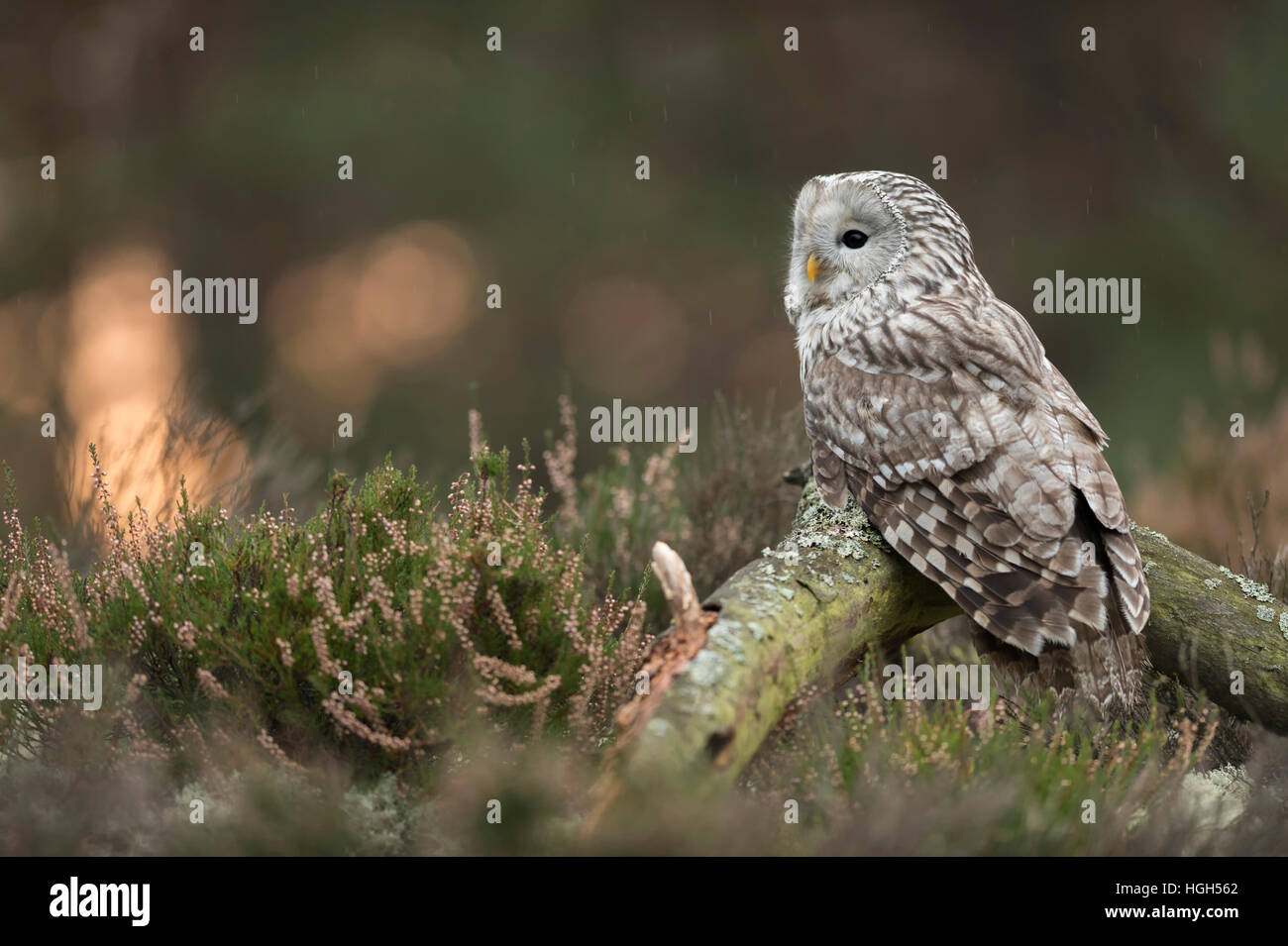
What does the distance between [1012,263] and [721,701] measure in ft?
24.8

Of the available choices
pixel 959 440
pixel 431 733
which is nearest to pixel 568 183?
pixel 959 440

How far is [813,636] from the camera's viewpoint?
2820mm

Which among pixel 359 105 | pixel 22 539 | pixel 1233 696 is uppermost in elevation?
pixel 359 105

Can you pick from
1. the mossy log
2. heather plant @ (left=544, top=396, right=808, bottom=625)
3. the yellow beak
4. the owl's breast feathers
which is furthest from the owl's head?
heather plant @ (left=544, top=396, right=808, bottom=625)

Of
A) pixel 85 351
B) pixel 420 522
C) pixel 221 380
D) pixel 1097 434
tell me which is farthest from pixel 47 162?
pixel 1097 434

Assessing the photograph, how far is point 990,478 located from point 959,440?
0.45ft

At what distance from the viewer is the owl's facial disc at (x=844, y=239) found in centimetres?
363

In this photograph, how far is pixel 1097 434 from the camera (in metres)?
3.22

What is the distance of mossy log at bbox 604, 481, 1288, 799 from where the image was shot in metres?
2.35

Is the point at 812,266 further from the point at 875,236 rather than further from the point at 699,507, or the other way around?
the point at 699,507

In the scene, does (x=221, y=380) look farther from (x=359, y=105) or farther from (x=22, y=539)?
(x=22, y=539)

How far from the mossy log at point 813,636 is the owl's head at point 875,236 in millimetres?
661

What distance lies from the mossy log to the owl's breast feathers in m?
0.18

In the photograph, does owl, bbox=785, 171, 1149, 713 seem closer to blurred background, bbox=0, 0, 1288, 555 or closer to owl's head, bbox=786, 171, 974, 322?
owl's head, bbox=786, 171, 974, 322
